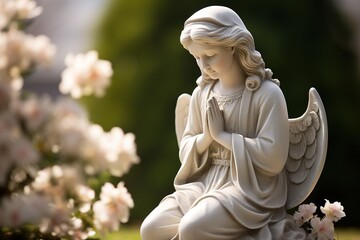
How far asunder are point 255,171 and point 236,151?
0.58ft

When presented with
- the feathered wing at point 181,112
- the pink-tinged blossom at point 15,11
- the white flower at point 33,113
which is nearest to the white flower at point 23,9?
the pink-tinged blossom at point 15,11

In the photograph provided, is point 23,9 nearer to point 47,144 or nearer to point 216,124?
point 47,144

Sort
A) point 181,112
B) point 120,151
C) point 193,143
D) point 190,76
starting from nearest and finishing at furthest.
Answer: point 120,151 < point 193,143 < point 181,112 < point 190,76

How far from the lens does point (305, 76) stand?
805 centimetres

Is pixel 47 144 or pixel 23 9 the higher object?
pixel 23 9

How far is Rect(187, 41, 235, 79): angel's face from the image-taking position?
424cm

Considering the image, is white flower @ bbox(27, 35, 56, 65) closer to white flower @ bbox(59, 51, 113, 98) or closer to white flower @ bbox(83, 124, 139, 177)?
Result: white flower @ bbox(59, 51, 113, 98)

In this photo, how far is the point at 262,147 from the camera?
4.20 meters

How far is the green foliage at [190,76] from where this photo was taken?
7992mm

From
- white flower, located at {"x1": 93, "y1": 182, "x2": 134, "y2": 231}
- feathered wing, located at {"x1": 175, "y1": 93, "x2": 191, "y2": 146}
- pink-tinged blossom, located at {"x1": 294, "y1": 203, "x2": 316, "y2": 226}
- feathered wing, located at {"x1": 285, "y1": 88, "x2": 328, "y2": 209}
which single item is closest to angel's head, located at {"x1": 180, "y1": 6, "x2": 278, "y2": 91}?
feathered wing, located at {"x1": 285, "y1": 88, "x2": 328, "y2": 209}

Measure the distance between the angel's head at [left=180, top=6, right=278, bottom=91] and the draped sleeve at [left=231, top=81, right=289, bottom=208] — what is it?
0.10 m

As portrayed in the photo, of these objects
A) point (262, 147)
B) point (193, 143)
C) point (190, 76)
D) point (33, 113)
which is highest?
point (190, 76)

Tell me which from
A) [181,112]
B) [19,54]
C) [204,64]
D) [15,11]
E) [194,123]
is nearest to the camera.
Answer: [19,54]

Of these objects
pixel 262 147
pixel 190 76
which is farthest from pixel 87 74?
pixel 190 76
